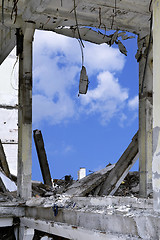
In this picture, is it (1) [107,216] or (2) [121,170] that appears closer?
(1) [107,216]

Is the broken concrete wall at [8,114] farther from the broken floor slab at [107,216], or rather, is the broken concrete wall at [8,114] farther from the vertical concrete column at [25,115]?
the broken floor slab at [107,216]

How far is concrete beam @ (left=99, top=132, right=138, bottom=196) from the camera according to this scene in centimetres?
716

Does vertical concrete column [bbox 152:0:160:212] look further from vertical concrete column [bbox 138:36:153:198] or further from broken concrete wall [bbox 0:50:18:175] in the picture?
broken concrete wall [bbox 0:50:18:175]

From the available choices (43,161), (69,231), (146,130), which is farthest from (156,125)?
(43,161)

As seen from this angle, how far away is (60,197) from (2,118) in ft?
21.8

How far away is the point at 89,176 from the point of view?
7.87m

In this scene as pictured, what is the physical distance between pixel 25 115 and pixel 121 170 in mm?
2235

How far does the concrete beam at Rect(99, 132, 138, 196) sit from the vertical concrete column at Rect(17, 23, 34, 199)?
1721 millimetres

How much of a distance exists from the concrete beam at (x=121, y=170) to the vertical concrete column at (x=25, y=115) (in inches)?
67.8

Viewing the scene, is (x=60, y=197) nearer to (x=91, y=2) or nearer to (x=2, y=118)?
(x=91, y=2)

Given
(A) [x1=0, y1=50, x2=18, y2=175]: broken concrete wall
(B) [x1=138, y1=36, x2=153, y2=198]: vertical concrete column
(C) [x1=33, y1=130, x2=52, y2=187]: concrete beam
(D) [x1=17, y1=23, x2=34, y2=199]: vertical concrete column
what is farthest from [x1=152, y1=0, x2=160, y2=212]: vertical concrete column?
(A) [x1=0, y1=50, x2=18, y2=175]: broken concrete wall

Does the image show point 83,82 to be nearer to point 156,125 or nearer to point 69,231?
point 69,231

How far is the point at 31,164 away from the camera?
6.35 metres

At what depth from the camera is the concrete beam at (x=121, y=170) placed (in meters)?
7.16
